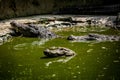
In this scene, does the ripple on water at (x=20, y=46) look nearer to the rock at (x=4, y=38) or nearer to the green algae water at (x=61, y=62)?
the green algae water at (x=61, y=62)

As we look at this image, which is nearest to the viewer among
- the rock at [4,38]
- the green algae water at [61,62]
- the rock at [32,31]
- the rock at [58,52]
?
the green algae water at [61,62]

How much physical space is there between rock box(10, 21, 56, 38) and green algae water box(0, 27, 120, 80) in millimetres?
2625

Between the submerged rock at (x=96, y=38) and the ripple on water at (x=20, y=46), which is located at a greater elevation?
the submerged rock at (x=96, y=38)

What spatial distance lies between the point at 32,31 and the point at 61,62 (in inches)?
429

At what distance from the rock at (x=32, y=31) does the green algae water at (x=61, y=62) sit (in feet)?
8.61

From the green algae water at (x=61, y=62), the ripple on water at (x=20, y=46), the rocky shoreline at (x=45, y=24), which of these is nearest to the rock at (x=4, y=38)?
the rocky shoreline at (x=45, y=24)

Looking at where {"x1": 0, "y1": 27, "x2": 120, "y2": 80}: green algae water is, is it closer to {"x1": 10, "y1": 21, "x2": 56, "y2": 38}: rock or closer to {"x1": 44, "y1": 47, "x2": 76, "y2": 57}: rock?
{"x1": 44, "y1": 47, "x2": 76, "y2": 57}: rock

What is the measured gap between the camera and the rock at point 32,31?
30.7m

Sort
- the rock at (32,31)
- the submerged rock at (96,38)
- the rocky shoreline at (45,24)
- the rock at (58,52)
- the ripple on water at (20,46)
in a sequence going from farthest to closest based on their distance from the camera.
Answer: the rocky shoreline at (45,24) < the rock at (32,31) < the submerged rock at (96,38) < the ripple on water at (20,46) < the rock at (58,52)

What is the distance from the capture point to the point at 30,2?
1734 inches

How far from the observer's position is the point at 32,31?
3152 centimetres

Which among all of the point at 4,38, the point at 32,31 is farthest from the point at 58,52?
the point at 4,38

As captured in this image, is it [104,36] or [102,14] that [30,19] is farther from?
[104,36]

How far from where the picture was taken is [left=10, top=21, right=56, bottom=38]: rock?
1210 inches
